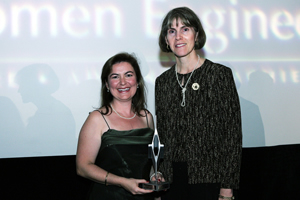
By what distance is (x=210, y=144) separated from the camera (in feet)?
5.30

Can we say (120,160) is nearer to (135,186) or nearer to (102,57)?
(135,186)

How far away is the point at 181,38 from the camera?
5.53 ft

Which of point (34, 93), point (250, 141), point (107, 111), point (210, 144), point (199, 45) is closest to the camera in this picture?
point (210, 144)

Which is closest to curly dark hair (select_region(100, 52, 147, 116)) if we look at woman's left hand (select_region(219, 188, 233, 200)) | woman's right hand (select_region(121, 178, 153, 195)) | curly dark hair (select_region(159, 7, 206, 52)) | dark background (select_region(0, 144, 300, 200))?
curly dark hair (select_region(159, 7, 206, 52))

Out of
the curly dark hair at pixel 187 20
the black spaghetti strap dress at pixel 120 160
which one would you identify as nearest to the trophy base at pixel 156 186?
the black spaghetti strap dress at pixel 120 160

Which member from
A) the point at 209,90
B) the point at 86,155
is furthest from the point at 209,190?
the point at 86,155

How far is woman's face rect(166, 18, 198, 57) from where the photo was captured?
5.52ft

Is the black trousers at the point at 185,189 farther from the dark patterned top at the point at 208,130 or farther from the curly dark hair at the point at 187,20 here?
the curly dark hair at the point at 187,20

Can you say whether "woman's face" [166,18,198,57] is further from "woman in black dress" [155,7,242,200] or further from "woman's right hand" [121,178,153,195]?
"woman's right hand" [121,178,153,195]

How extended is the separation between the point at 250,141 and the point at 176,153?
1688 mm

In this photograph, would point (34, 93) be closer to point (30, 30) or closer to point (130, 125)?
point (30, 30)

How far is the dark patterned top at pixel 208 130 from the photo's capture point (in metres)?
1.58

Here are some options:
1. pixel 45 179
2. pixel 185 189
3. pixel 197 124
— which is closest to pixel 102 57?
pixel 45 179

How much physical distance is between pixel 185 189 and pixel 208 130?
0.34 meters
